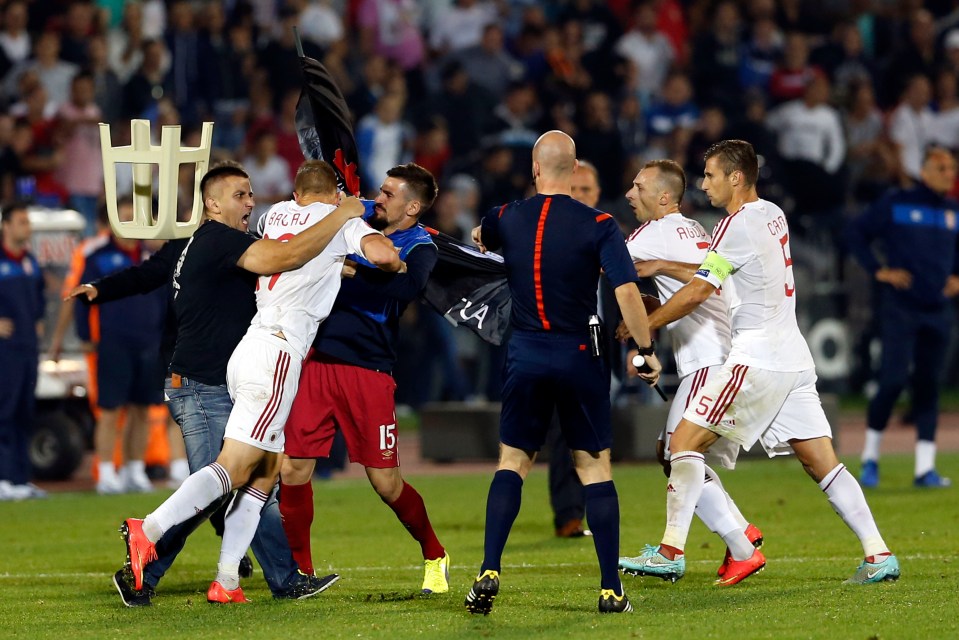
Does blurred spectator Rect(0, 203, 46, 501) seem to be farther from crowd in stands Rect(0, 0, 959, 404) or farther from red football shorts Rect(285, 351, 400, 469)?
red football shorts Rect(285, 351, 400, 469)

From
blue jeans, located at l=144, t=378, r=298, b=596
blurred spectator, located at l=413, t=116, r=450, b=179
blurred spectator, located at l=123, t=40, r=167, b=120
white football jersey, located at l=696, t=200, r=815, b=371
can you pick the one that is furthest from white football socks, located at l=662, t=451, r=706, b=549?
blurred spectator, located at l=413, t=116, r=450, b=179

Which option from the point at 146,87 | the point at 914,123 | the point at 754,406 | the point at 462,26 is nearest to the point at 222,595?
the point at 754,406

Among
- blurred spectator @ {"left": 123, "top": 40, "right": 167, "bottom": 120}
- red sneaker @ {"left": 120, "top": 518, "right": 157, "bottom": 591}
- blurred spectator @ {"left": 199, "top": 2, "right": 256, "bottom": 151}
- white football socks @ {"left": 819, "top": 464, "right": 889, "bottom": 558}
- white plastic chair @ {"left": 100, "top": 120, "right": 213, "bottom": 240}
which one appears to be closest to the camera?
red sneaker @ {"left": 120, "top": 518, "right": 157, "bottom": 591}

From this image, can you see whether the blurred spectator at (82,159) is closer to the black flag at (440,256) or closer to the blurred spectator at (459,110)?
the blurred spectator at (459,110)

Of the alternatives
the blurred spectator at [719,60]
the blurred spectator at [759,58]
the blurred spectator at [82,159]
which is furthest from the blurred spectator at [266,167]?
the blurred spectator at [759,58]

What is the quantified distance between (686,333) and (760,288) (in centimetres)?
64

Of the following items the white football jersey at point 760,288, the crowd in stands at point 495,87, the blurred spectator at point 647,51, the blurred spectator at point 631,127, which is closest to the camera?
the white football jersey at point 760,288

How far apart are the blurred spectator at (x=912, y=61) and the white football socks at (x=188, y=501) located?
17.7 meters

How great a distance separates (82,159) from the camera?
17.7 metres

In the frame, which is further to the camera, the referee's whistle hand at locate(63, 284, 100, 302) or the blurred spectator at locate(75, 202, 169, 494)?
the blurred spectator at locate(75, 202, 169, 494)

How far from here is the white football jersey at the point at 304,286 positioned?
26.3 feet

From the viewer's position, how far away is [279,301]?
805 cm

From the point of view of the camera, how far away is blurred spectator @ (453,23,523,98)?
21797mm

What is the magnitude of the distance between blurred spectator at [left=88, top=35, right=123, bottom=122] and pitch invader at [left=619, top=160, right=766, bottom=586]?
10806 millimetres
